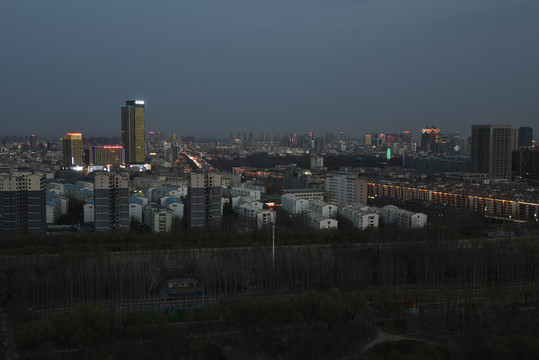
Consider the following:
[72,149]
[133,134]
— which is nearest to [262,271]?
[72,149]

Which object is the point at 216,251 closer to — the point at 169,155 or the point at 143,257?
the point at 143,257

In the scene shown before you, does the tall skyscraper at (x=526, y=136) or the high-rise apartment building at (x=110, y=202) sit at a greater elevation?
the tall skyscraper at (x=526, y=136)

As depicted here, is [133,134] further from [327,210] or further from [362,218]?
[362,218]

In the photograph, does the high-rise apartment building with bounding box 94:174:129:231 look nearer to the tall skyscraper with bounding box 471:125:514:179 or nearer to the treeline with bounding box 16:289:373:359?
the treeline with bounding box 16:289:373:359

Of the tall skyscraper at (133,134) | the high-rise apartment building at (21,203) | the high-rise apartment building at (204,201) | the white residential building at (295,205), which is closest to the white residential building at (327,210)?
Result: the white residential building at (295,205)

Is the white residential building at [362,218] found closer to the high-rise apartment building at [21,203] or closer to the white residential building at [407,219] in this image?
the white residential building at [407,219]

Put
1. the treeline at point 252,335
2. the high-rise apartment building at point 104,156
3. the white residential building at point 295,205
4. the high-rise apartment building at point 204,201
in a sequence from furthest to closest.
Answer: the high-rise apartment building at point 104,156, the white residential building at point 295,205, the high-rise apartment building at point 204,201, the treeline at point 252,335
